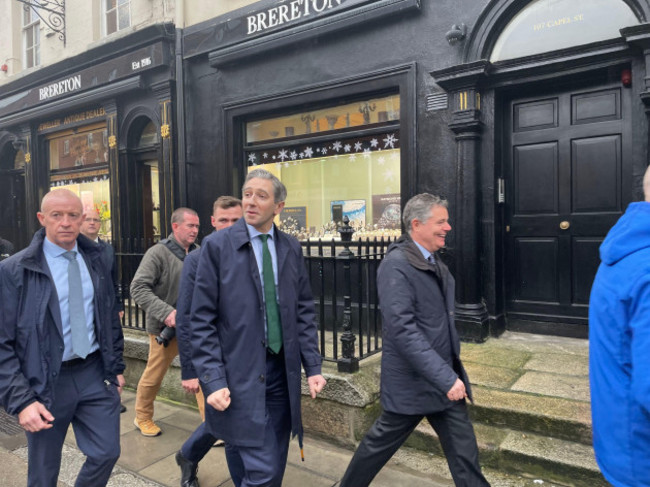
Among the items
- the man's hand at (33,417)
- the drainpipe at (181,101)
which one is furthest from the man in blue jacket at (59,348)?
the drainpipe at (181,101)

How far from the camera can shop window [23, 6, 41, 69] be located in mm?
10961

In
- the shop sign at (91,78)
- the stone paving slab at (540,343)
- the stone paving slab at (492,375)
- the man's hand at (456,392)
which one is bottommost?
the stone paving slab at (492,375)

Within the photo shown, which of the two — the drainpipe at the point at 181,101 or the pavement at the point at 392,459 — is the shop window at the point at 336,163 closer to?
the drainpipe at the point at 181,101

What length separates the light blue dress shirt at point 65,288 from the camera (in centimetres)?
265

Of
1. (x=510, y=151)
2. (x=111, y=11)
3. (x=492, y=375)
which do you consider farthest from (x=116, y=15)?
(x=492, y=375)

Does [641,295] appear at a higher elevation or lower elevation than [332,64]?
lower

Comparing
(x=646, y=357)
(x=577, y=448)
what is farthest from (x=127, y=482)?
(x=646, y=357)

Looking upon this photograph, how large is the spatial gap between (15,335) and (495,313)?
4.62 meters

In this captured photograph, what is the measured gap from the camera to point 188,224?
4.06 meters

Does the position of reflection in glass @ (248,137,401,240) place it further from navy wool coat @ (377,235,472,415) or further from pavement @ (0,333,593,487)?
navy wool coat @ (377,235,472,415)

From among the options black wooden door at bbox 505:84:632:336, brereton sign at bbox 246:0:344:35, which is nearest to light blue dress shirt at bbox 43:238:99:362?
black wooden door at bbox 505:84:632:336

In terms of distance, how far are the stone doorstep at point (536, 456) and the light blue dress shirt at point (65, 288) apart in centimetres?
256

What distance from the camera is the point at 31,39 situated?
36.9ft

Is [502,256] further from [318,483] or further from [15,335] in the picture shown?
[15,335]
